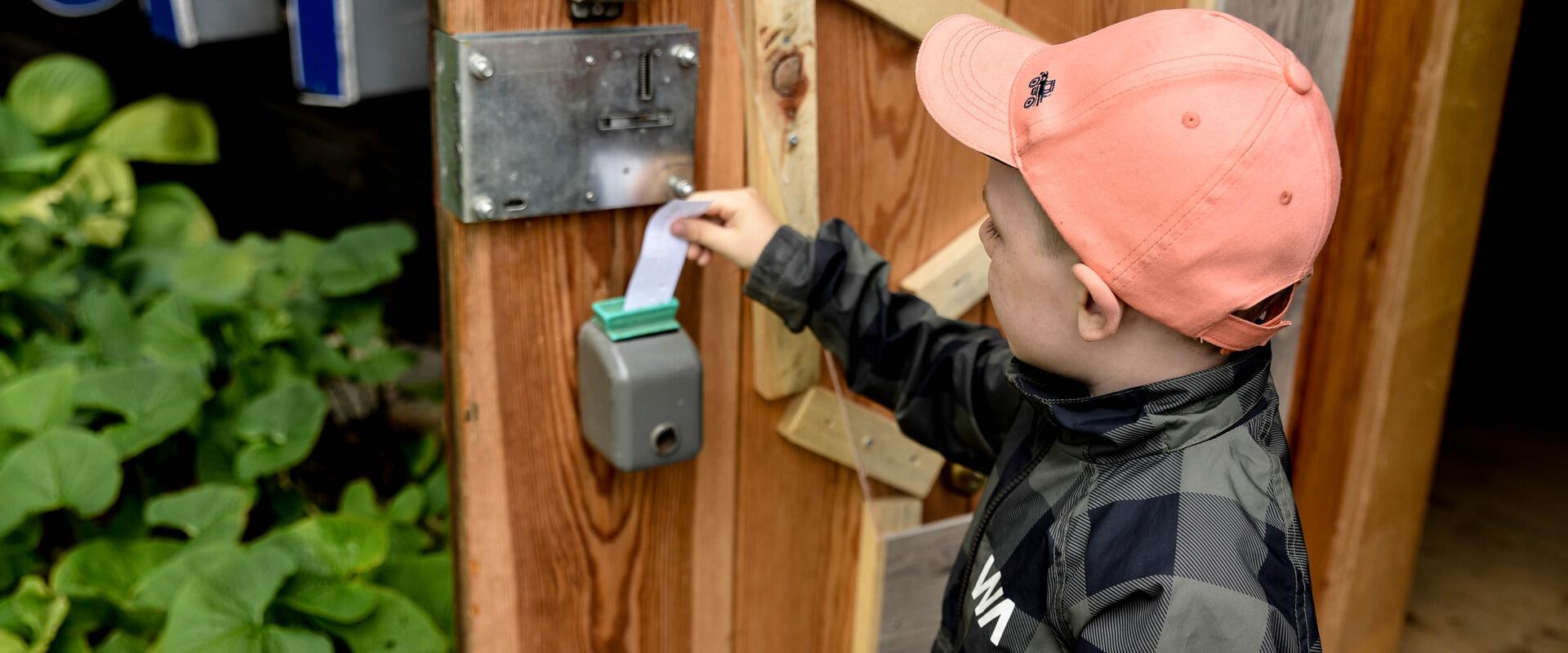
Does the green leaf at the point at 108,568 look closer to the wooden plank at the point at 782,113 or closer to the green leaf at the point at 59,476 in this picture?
the green leaf at the point at 59,476

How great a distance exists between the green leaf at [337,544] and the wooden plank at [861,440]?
805 millimetres

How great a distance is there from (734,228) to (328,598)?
39.7 inches

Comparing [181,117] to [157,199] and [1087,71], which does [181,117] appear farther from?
[1087,71]

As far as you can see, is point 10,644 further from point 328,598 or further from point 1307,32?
point 1307,32

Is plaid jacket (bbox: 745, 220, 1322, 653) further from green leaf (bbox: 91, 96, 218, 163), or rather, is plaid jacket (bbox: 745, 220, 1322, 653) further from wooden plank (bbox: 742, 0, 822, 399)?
green leaf (bbox: 91, 96, 218, 163)

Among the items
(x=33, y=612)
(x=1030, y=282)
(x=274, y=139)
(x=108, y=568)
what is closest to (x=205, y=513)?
(x=108, y=568)

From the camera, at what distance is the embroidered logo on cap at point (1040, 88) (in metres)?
1.26

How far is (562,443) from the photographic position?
1706mm

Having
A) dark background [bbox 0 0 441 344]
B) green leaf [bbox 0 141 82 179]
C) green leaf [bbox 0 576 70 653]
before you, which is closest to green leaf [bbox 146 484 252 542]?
green leaf [bbox 0 576 70 653]

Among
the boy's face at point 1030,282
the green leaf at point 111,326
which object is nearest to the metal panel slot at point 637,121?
the boy's face at point 1030,282

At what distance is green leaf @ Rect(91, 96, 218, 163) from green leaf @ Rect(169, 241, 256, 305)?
74 centimetres

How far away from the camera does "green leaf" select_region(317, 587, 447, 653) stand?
6.98 ft

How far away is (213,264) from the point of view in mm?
3119

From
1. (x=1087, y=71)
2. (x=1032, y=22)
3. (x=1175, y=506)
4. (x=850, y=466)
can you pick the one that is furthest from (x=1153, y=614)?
(x=1032, y=22)
